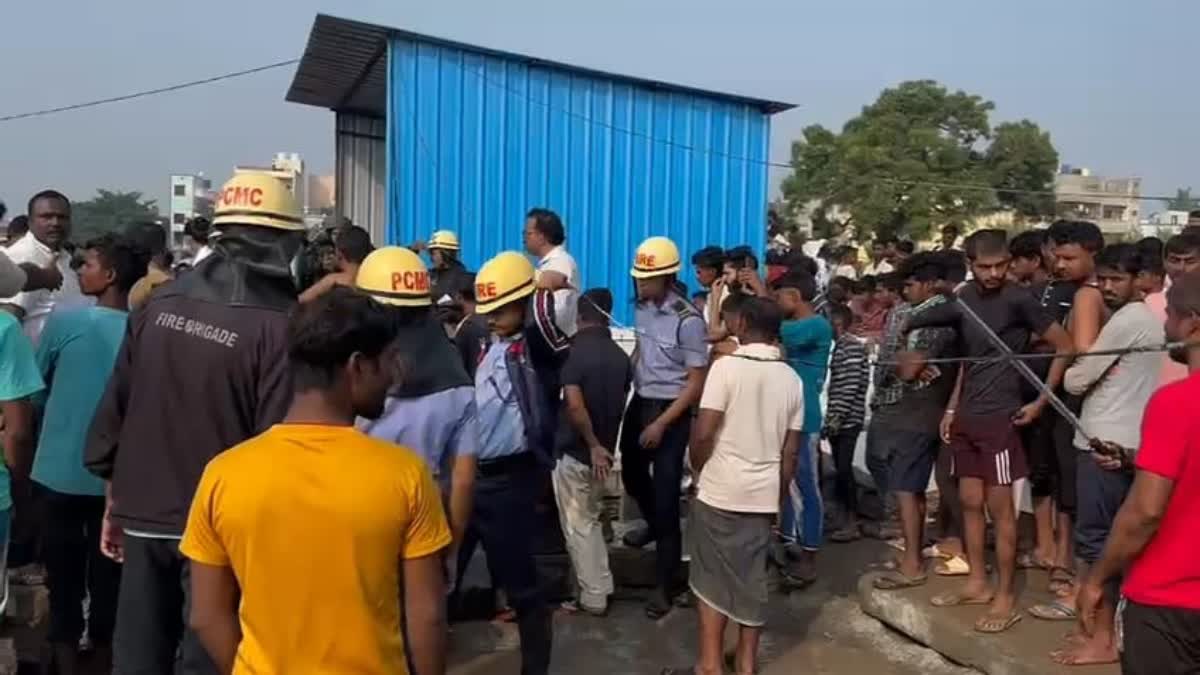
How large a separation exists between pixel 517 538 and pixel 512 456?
32 cm

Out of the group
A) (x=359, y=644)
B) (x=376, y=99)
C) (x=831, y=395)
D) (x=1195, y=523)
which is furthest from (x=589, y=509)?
(x=376, y=99)

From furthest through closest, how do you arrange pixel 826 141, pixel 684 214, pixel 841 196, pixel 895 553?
pixel 826 141, pixel 841 196, pixel 684 214, pixel 895 553

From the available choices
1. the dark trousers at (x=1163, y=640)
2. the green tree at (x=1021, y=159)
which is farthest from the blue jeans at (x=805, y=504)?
the green tree at (x=1021, y=159)

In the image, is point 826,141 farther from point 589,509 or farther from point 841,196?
point 589,509

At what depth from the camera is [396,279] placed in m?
3.57

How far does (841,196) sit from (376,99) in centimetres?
1799

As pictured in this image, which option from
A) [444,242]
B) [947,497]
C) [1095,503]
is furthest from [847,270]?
[1095,503]

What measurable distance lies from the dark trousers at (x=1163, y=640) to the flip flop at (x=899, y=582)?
8.15 feet

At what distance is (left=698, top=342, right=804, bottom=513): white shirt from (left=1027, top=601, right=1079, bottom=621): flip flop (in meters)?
1.48

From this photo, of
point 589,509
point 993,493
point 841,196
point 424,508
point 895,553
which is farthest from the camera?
point 841,196

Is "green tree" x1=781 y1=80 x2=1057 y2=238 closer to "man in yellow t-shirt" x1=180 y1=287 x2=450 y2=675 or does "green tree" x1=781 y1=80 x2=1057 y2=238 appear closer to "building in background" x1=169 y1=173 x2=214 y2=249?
"building in background" x1=169 y1=173 x2=214 y2=249

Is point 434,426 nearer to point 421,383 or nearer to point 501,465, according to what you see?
point 421,383

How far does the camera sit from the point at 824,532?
705 centimetres

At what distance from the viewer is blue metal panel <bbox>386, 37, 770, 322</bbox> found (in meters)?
10.5
